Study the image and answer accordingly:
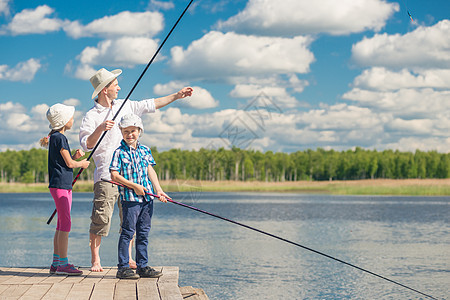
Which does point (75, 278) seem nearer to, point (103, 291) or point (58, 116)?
point (103, 291)

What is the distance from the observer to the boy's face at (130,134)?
15.2 ft

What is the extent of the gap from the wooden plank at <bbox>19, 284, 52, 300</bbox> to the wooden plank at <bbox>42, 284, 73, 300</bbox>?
0.04 meters

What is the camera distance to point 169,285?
4539 millimetres

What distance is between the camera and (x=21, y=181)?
10088 centimetres

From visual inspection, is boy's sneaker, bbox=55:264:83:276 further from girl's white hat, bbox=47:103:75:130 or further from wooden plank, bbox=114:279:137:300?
girl's white hat, bbox=47:103:75:130

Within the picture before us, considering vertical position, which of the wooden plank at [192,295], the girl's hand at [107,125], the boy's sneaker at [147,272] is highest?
the girl's hand at [107,125]

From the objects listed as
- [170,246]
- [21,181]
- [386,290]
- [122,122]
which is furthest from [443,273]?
[21,181]

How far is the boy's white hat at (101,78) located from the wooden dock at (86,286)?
1606mm

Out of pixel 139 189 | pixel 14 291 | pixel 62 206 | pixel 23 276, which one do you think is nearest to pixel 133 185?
pixel 139 189

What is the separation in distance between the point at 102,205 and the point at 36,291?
1006mm

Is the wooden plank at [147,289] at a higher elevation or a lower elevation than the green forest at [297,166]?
lower

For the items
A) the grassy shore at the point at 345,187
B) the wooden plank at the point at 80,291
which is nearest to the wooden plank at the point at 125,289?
the wooden plank at the point at 80,291

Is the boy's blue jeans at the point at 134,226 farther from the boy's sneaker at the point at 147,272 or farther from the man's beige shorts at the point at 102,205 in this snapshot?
the man's beige shorts at the point at 102,205

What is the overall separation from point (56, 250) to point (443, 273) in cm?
645
